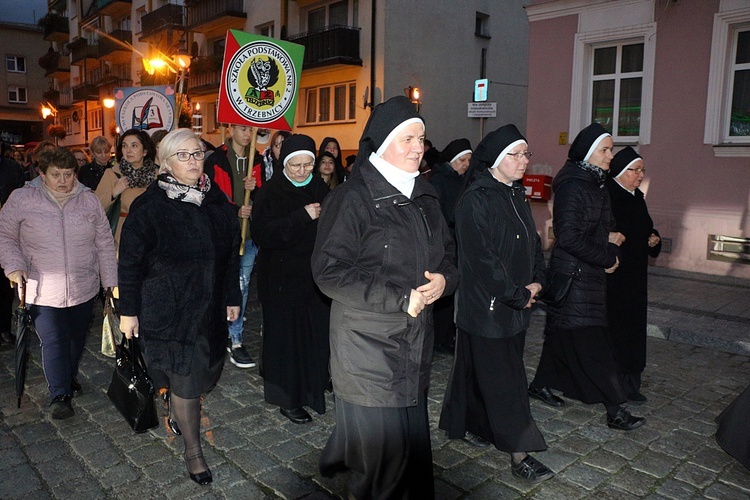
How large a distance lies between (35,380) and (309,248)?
9.26 feet

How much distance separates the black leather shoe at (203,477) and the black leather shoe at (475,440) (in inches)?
64.0

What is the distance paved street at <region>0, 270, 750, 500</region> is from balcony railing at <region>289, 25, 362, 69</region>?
623 inches

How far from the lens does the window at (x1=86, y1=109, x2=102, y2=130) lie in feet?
138

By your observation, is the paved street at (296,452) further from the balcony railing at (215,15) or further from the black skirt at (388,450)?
the balcony railing at (215,15)

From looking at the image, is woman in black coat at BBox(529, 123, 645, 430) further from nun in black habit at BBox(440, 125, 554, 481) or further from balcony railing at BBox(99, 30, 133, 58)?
balcony railing at BBox(99, 30, 133, 58)

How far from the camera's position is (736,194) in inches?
402

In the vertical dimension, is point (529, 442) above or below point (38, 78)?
below

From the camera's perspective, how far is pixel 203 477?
12.0 feet

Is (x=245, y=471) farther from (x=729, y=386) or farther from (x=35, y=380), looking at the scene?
(x=729, y=386)

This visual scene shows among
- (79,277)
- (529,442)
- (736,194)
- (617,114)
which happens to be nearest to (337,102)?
(617,114)

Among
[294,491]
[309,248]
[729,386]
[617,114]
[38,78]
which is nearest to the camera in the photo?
[294,491]

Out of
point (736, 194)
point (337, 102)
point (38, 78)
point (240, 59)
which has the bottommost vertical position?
point (736, 194)

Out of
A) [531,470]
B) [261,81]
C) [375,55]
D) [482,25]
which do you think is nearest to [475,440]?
[531,470]

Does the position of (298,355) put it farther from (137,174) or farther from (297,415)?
(137,174)
